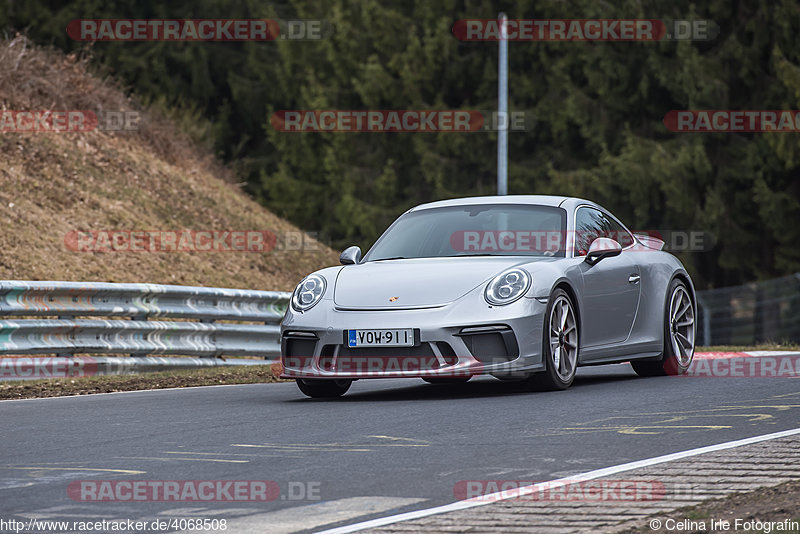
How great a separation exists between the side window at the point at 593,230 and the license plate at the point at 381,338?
74.1 inches

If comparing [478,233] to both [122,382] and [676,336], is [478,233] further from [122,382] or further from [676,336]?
[122,382]

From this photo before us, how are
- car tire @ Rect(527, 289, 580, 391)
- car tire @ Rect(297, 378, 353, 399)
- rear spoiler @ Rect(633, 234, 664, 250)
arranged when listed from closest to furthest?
car tire @ Rect(527, 289, 580, 391) → car tire @ Rect(297, 378, 353, 399) → rear spoiler @ Rect(633, 234, 664, 250)

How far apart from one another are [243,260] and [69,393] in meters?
14.2

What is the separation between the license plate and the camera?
9461 millimetres

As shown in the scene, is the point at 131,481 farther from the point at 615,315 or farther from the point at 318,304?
the point at 615,315

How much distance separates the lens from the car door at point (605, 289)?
1053 cm

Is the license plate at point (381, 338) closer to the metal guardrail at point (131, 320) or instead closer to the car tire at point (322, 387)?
the car tire at point (322, 387)

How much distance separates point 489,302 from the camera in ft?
31.6

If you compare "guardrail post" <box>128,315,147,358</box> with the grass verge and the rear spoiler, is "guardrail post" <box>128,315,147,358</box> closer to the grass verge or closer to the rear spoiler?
the grass verge

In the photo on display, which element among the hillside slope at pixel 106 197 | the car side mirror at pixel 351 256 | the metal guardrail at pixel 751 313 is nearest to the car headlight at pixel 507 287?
the car side mirror at pixel 351 256

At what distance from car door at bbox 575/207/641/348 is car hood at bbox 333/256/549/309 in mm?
611

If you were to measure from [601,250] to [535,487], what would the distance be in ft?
16.1

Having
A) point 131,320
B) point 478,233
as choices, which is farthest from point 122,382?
point 478,233

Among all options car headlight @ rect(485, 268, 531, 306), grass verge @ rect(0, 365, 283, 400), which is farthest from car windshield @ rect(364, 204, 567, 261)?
grass verge @ rect(0, 365, 283, 400)
